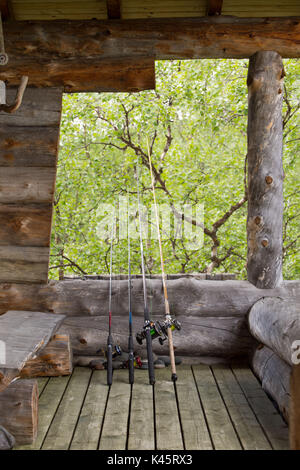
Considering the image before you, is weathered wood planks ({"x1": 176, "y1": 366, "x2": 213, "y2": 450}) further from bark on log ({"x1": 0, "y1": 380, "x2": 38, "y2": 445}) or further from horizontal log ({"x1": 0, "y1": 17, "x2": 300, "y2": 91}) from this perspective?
horizontal log ({"x1": 0, "y1": 17, "x2": 300, "y2": 91})

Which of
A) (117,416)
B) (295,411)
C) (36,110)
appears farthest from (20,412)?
(36,110)

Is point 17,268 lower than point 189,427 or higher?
higher

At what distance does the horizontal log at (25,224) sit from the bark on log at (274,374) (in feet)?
5.49

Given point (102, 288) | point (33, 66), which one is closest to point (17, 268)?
point (102, 288)

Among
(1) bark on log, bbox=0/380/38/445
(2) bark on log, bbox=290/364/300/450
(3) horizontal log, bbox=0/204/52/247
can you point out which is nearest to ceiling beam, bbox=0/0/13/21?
(3) horizontal log, bbox=0/204/52/247

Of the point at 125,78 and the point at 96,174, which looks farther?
the point at 96,174

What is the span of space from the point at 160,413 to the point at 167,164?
15.0 ft

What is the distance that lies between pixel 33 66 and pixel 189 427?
2.57m

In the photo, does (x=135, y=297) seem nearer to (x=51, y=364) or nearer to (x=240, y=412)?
(x=51, y=364)

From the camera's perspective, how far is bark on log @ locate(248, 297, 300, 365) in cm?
244

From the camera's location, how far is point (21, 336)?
107 inches
